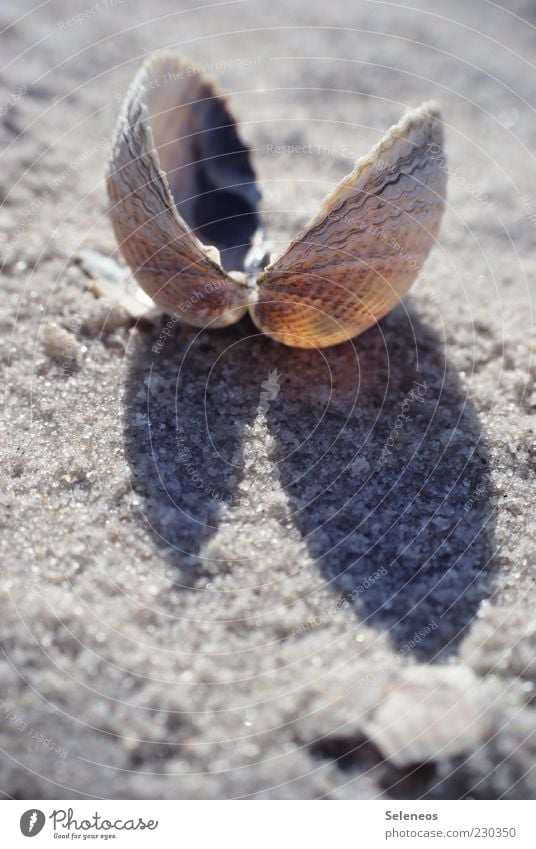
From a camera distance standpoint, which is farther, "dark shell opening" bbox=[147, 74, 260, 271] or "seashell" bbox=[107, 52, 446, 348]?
"dark shell opening" bbox=[147, 74, 260, 271]

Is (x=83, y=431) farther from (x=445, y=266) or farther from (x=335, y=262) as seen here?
(x=445, y=266)

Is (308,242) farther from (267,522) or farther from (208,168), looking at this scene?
(208,168)

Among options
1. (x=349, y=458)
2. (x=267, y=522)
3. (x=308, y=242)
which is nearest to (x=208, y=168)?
(x=308, y=242)

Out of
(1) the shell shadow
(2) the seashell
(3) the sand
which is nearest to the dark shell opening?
(3) the sand

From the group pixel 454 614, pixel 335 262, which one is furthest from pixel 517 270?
pixel 454 614

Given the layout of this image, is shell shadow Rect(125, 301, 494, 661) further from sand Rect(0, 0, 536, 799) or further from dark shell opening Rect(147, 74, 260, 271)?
dark shell opening Rect(147, 74, 260, 271)

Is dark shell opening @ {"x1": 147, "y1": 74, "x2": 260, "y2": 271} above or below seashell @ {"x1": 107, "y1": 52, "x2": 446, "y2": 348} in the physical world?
above
